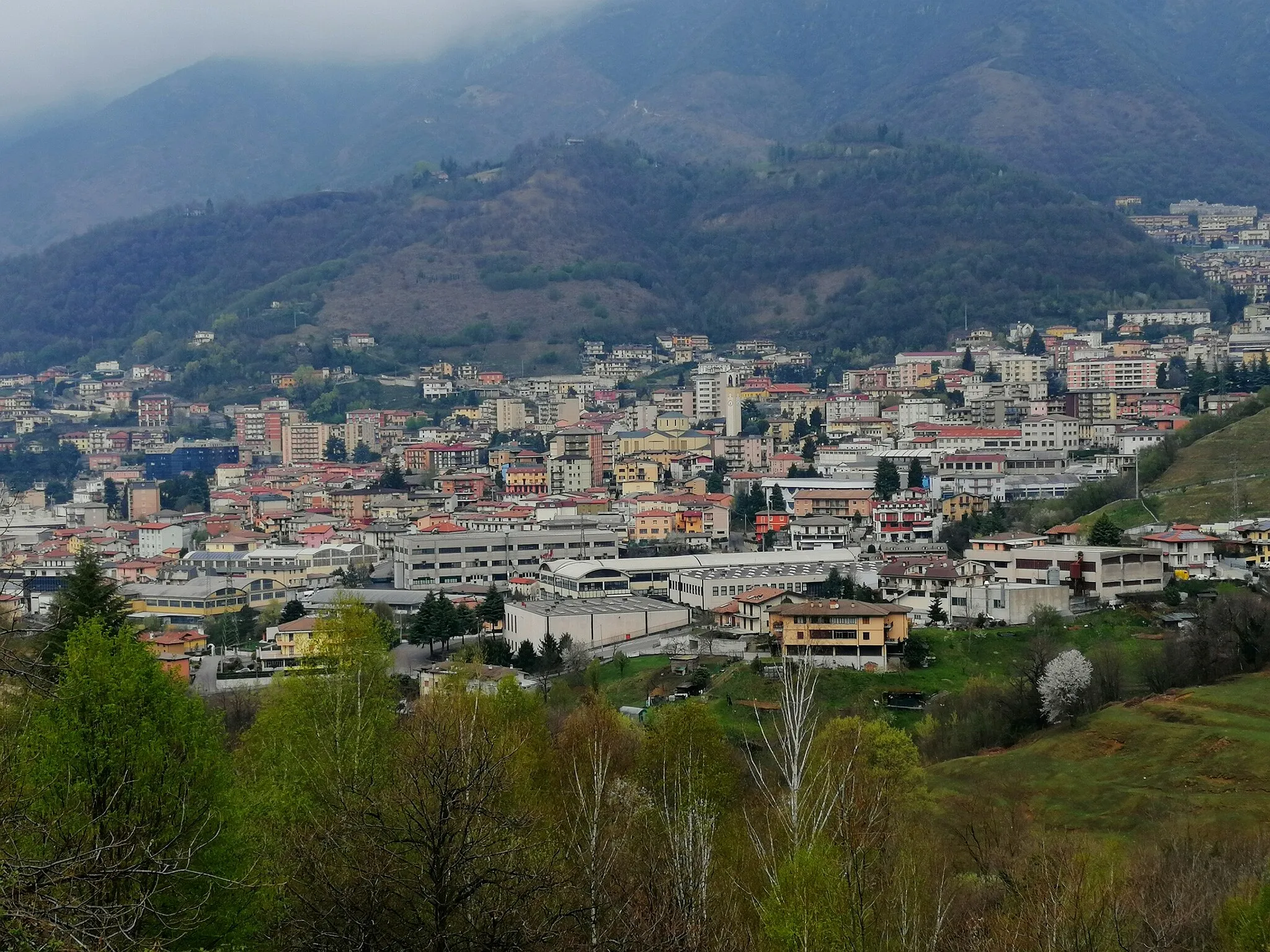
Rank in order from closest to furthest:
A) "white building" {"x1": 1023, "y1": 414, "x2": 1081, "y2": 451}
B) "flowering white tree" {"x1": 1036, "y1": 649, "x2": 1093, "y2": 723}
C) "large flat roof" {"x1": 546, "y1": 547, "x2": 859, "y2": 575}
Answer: "flowering white tree" {"x1": 1036, "y1": 649, "x2": 1093, "y2": 723}
"large flat roof" {"x1": 546, "y1": 547, "x2": 859, "y2": 575}
"white building" {"x1": 1023, "y1": 414, "x2": 1081, "y2": 451}

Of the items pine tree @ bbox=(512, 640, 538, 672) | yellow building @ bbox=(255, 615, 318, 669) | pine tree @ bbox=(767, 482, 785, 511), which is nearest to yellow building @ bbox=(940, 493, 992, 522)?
pine tree @ bbox=(767, 482, 785, 511)

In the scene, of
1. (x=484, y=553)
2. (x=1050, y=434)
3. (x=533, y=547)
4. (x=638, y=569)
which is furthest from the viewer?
(x=1050, y=434)

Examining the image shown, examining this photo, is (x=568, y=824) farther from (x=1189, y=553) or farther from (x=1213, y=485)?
(x=1213, y=485)

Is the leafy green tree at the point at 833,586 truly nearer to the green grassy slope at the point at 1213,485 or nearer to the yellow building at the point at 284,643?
the green grassy slope at the point at 1213,485

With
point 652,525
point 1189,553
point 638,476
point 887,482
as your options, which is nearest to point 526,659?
point 1189,553

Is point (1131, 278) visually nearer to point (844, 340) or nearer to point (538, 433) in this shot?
point (844, 340)

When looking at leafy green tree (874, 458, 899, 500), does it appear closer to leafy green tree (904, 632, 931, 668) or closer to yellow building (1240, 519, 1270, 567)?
yellow building (1240, 519, 1270, 567)

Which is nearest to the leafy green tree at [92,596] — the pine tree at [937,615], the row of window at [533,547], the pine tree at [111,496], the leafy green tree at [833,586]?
the pine tree at [937,615]
